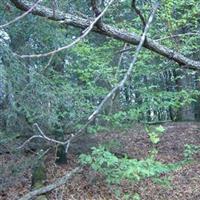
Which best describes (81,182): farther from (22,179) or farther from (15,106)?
(15,106)

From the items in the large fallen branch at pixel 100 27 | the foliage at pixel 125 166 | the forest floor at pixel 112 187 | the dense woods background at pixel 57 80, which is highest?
the large fallen branch at pixel 100 27

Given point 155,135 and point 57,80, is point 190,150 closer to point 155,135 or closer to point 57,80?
point 57,80

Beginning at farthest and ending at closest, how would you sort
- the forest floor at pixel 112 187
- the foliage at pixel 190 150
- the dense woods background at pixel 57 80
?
the forest floor at pixel 112 187
the foliage at pixel 190 150
the dense woods background at pixel 57 80

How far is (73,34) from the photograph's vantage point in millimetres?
11773

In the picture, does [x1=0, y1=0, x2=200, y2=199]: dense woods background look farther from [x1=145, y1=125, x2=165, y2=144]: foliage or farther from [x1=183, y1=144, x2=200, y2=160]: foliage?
[x1=145, y1=125, x2=165, y2=144]: foliage

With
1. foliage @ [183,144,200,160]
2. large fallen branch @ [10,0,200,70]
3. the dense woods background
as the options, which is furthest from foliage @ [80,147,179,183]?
large fallen branch @ [10,0,200,70]

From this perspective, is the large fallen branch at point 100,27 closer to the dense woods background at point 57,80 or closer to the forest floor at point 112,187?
the dense woods background at point 57,80

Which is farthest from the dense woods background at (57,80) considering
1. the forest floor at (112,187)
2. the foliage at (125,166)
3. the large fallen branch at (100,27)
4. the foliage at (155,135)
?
the large fallen branch at (100,27)

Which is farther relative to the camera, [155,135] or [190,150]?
A: [190,150]

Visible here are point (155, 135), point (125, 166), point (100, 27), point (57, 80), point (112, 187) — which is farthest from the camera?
point (112, 187)

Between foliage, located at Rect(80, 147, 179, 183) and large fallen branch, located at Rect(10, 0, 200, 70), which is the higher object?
large fallen branch, located at Rect(10, 0, 200, 70)

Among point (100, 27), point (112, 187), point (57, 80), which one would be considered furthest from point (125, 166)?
point (100, 27)

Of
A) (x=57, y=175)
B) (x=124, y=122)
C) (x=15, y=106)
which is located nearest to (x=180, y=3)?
(x=124, y=122)

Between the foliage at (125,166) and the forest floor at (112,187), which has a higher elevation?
the foliage at (125,166)
